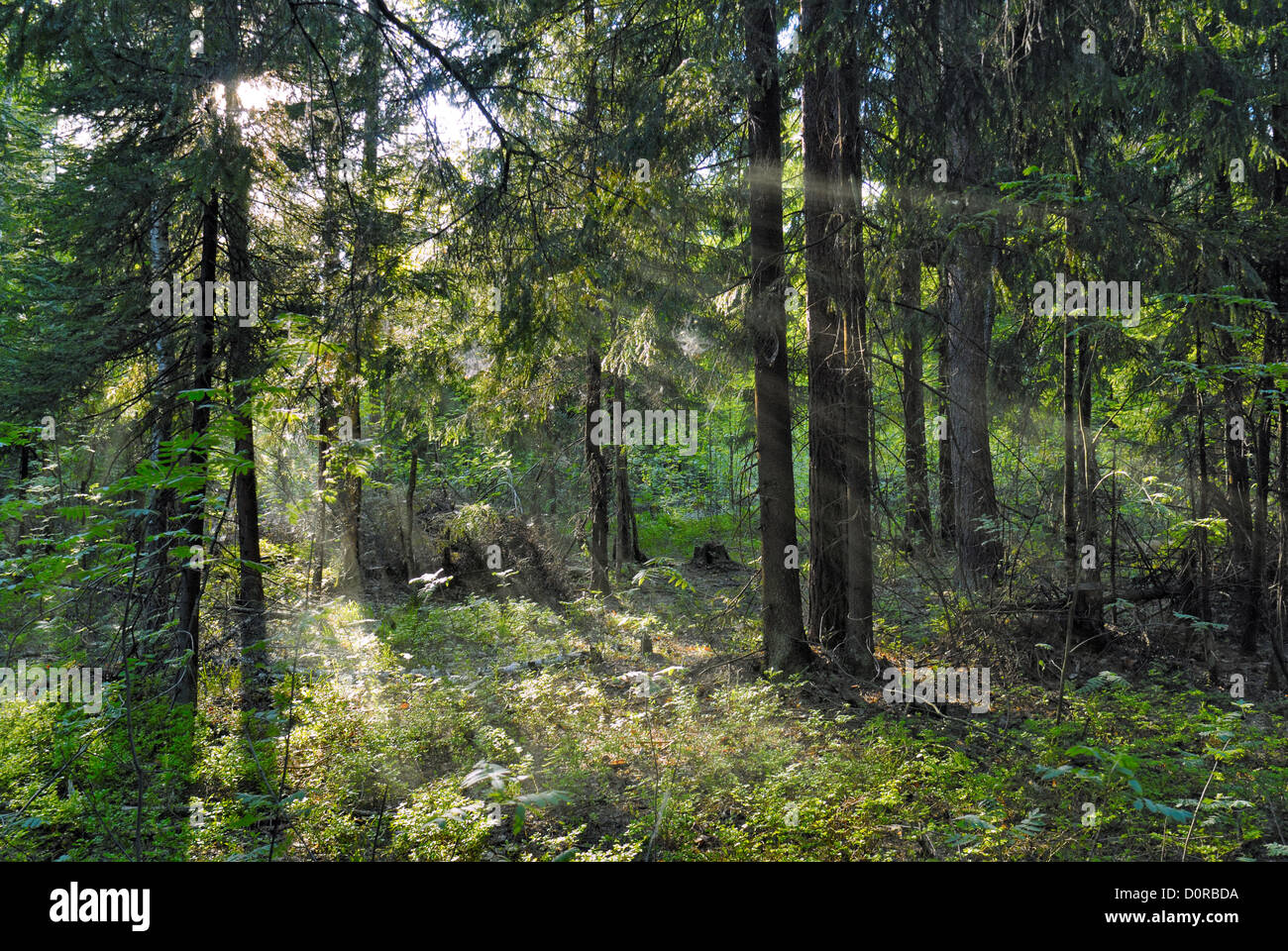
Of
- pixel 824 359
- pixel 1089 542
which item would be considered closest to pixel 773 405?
pixel 824 359

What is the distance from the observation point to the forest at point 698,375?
471cm

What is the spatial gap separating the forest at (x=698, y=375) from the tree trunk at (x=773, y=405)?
42 millimetres

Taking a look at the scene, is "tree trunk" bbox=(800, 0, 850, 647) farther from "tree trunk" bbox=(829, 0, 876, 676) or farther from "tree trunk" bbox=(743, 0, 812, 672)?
"tree trunk" bbox=(743, 0, 812, 672)

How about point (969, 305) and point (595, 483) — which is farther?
point (595, 483)

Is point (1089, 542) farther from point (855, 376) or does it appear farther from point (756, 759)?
point (756, 759)

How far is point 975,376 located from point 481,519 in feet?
30.1

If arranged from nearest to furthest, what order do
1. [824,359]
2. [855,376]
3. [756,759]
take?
[756,759] → [855,376] → [824,359]

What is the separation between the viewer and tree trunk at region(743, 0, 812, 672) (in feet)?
23.0

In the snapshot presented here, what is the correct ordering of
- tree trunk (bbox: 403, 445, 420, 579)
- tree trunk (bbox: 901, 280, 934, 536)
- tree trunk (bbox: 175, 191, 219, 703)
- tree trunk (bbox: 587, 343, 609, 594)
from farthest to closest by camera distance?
1. tree trunk (bbox: 403, 445, 420, 579)
2. tree trunk (bbox: 587, 343, 609, 594)
3. tree trunk (bbox: 901, 280, 934, 536)
4. tree trunk (bbox: 175, 191, 219, 703)

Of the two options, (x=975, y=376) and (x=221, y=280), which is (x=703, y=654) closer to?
(x=975, y=376)

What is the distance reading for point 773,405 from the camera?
284 inches

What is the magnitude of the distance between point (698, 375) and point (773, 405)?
2.64 meters

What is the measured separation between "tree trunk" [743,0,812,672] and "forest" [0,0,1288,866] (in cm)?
4

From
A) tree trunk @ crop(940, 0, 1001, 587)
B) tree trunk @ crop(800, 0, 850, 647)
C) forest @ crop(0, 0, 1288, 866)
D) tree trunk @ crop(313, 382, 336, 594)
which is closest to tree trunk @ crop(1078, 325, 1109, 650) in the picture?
forest @ crop(0, 0, 1288, 866)
